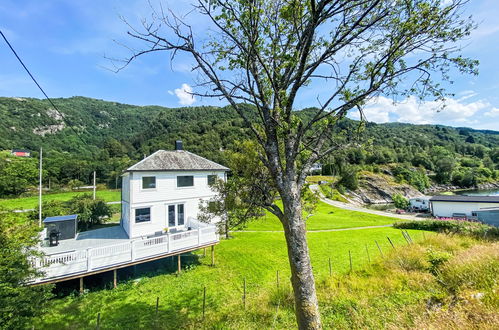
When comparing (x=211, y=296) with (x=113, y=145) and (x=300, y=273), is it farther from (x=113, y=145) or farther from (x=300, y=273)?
(x=113, y=145)

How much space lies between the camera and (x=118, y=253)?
10.1m

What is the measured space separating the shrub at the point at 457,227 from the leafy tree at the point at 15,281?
76.5 feet

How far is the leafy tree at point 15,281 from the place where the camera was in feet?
16.0

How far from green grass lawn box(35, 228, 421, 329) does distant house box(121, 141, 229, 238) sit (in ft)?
13.2

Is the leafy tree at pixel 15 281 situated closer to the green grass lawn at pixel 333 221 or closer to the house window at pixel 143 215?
the house window at pixel 143 215

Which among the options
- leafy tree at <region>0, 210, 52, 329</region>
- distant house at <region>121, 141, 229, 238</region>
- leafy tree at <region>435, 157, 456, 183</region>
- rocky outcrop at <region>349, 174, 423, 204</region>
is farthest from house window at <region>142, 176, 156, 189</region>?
leafy tree at <region>435, 157, 456, 183</region>

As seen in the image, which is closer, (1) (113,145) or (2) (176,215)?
(2) (176,215)

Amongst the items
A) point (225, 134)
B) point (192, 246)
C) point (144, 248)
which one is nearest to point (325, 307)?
point (192, 246)

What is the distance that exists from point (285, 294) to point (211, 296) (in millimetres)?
3557

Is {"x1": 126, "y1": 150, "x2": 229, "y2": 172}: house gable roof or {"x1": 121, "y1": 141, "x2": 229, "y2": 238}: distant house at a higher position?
{"x1": 126, "y1": 150, "x2": 229, "y2": 172}: house gable roof

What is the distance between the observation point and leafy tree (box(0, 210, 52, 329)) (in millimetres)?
4891

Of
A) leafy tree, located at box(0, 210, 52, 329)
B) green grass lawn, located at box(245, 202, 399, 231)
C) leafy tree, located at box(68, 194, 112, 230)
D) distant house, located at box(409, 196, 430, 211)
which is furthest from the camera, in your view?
distant house, located at box(409, 196, 430, 211)

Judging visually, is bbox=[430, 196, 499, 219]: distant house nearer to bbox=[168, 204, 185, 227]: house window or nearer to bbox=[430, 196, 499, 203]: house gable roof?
bbox=[430, 196, 499, 203]: house gable roof

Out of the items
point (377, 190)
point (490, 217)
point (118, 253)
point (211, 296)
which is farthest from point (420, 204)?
point (118, 253)
